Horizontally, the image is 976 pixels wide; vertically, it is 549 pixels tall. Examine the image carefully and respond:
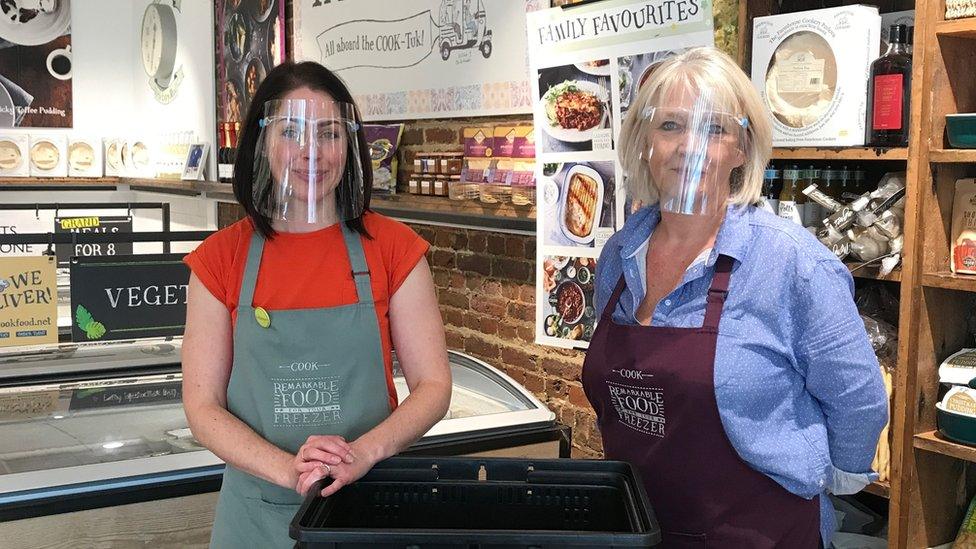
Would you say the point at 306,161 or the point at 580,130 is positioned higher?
the point at 580,130

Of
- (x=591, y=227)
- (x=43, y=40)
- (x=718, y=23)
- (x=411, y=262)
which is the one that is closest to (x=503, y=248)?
(x=591, y=227)

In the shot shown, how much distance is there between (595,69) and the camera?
3.16 metres

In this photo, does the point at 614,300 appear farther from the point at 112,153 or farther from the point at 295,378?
the point at 112,153

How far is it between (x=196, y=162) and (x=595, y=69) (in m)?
4.97

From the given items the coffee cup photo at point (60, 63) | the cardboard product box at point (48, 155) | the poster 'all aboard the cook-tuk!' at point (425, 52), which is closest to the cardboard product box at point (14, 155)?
the cardboard product box at point (48, 155)

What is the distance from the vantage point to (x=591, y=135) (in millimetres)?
3283

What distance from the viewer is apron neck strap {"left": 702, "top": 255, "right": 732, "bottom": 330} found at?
162 cm

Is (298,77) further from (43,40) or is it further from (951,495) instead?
(43,40)

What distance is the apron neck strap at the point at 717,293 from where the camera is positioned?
5.31ft

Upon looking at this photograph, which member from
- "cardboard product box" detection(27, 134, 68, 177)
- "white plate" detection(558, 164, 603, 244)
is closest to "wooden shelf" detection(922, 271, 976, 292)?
A: "white plate" detection(558, 164, 603, 244)

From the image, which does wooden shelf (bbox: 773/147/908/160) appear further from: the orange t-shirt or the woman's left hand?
the woman's left hand

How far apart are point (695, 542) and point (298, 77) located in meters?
1.09

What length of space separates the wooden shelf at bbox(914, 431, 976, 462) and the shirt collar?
1007mm

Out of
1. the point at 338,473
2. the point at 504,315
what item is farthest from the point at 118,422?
the point at 504,315
